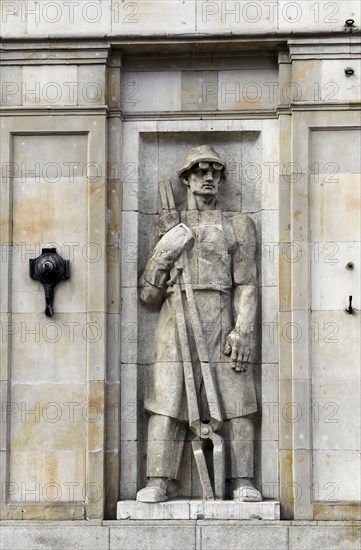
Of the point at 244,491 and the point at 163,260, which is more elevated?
the point at 163,260

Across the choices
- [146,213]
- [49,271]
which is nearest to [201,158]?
[146,213]

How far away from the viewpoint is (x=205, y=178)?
20672 millimetres

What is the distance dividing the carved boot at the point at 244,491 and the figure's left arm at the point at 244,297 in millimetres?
1292

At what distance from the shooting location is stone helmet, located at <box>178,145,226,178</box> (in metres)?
20.6

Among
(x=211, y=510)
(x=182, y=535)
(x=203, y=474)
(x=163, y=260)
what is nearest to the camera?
(x=182, y=535)

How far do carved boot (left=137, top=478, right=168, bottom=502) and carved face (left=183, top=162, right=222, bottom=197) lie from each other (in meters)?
3.42

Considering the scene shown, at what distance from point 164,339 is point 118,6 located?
13.1ft

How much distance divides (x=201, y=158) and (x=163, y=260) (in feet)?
4.22

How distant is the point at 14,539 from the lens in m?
19.9

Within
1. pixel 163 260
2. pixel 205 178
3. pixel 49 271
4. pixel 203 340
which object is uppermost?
pixel 205 178

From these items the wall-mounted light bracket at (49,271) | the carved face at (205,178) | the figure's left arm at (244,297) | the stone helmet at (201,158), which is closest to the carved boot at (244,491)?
the figure's left arm at (244,297)

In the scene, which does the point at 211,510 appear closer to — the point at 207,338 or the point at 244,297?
the point at 207,338

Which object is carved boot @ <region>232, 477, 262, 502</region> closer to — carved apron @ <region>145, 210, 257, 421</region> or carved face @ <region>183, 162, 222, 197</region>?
carved apron @ <region>145, 210, 257, 421</region>

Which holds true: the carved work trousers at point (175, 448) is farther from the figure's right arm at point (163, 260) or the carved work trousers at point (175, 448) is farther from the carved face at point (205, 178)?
the carved face at point (205, 178)
